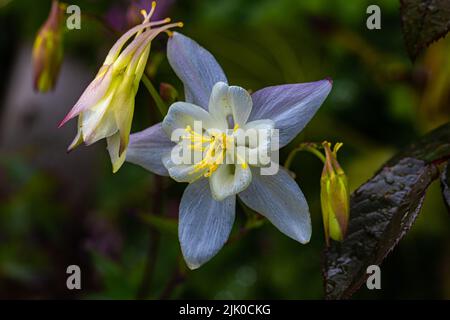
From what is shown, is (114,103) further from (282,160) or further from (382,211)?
(282,160)

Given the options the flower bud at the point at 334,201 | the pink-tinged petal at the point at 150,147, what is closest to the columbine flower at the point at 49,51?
the pink-tinged petal at the point at 150,147

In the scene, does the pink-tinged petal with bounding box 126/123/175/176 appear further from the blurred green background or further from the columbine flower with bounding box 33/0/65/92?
the blurred green background

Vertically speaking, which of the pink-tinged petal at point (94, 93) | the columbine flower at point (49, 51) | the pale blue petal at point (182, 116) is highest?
the columbine flower at point (49, 51)

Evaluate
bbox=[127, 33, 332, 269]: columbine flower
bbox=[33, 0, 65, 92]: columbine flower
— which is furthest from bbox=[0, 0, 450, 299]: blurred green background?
bbox=[127, 33, 332, 269]: columbine flower

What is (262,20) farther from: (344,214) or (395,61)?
(344,214)

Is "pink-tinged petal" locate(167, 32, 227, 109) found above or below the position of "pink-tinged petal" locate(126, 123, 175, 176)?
above

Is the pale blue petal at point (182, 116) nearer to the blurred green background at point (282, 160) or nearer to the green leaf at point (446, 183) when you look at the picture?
the green leaf at point (446, 183)

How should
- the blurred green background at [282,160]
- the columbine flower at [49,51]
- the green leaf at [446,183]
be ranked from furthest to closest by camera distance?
the blurred green background at [282,160] → the columbine flower at [49,51] → the green leaf at [446,183]

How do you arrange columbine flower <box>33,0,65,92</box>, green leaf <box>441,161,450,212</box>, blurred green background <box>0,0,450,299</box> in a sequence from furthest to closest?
1. blurred green background <box>0,0,450,299</box>
2. columbine flower <box>33,0,65,92</box>
3. green leaf <box>441,161,450,212</box>

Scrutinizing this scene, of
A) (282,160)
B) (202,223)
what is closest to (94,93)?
(202,223)
